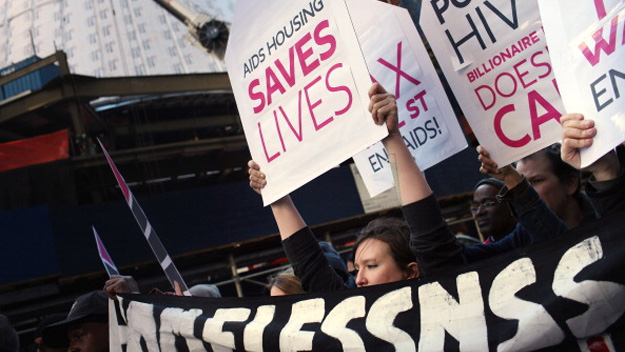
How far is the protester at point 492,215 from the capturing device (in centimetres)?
371

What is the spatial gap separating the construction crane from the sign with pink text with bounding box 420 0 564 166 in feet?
69.9

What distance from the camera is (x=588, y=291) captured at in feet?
5.74

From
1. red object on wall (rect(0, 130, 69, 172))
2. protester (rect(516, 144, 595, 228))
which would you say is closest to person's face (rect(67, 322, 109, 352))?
protester (rect(516, 144, 595, 228))

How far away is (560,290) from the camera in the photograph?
1.80m

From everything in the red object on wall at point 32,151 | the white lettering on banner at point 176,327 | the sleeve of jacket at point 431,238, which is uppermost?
the red object on wall at point 32,151

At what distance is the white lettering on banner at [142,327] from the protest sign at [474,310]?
1.34ft

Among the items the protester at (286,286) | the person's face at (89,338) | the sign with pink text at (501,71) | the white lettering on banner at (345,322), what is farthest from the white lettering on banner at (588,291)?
the person's face at (89,338)

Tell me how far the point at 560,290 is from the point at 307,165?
1.10 m

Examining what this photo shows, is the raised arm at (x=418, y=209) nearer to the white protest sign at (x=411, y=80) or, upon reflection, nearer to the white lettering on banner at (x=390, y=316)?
the white lettering on banner at (x=390, y=316)

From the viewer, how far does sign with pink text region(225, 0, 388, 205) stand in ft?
7.64

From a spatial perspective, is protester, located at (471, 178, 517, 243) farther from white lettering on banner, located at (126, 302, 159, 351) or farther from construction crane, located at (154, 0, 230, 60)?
construction crane, located at (154, 0, 230, 60)

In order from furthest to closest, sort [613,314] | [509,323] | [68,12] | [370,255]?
[68,12]
[370,255]
[509,323]
[613,314]

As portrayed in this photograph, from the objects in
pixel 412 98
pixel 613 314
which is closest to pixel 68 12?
pixel 412 98

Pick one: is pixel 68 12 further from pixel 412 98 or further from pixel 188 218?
pixel 412 98
